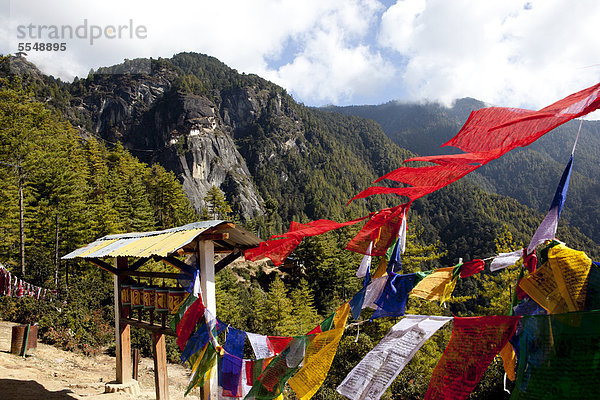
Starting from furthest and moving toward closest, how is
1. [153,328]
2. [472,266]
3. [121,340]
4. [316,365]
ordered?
[121,340], [153,328], [472,266], [316,365]

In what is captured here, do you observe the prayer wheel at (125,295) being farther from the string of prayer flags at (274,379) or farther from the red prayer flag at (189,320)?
the string of prayer flags at (274,379)

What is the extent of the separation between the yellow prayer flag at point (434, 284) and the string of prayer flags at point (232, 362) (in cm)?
223

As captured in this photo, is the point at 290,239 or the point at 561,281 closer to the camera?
the point at 561,281

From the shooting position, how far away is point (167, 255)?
4828mm

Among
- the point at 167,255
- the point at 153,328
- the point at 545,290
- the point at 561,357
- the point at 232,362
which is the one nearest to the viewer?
the point at 561,357

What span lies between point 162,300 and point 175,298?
15.9 inches

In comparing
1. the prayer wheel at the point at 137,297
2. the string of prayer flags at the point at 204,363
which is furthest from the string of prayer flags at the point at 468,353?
the prayer wheel at the point at 137,297

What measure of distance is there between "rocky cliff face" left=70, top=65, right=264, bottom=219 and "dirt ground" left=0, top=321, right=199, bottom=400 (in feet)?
216

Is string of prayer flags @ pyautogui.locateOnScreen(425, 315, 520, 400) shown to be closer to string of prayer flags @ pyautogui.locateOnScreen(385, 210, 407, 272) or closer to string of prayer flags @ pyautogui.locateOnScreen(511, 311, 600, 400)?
string of prayer flags @ pyautogui.locateOnScreen(511, 311, 600, 400)

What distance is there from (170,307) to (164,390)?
2.40 meters

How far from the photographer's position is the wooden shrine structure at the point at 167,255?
203 inches

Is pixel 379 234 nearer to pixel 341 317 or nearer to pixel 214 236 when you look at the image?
pixel 341 317

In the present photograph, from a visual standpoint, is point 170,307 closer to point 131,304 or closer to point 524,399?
point 131,304

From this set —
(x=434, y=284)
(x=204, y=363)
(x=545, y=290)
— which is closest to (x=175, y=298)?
(x=204, y=363)
